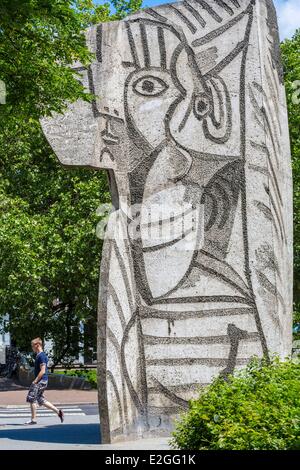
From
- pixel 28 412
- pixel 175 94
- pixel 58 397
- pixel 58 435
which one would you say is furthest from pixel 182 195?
pixel 58 397

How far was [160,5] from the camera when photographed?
13.5m

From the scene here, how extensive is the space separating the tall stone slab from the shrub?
2.63 metres

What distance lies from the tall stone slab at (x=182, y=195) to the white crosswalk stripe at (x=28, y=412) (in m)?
7.11

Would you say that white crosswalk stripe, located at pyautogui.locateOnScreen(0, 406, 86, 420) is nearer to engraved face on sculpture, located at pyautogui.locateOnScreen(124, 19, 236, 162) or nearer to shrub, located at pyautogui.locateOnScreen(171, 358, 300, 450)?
engraved face on sculpture, located at pyautogui.locateOnScreen(124, 19, 236, 162)

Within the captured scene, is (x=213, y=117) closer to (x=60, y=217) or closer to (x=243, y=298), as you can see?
(x=243, y=298)

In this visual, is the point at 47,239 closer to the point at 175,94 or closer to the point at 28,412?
the point at 28,412

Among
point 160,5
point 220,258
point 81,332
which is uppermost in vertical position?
point 160,5

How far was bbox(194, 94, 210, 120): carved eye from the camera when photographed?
Result: 13.3m

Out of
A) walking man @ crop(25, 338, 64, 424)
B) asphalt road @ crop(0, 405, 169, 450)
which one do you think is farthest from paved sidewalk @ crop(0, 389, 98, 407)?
walking man @ crop(25, 338, 64, 424)

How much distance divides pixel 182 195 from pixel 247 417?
16.8 feet

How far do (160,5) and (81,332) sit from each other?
840 inches

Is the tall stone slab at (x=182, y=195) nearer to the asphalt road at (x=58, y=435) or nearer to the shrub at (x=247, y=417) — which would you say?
the asphalt road at (x=58, y=435)

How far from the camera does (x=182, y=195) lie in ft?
43.0
